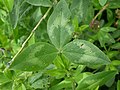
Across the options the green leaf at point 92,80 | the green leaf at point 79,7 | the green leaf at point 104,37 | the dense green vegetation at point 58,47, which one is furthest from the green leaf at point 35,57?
the green leaf at point 104,37

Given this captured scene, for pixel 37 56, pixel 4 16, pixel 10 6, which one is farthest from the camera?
pixel 4 16

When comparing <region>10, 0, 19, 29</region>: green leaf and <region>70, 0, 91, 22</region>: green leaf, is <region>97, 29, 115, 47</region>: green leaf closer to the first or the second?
<region>70, 0, 91, 22</region>: green leaf

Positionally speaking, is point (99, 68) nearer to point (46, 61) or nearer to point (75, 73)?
point (75, 73)

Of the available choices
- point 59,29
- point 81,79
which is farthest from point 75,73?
point 59,29

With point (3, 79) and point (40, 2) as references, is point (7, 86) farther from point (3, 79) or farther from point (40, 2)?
point (40, 2)

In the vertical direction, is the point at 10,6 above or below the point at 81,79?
above

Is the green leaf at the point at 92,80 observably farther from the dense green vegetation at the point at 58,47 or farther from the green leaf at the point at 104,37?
the green leaf at the point at 104,37

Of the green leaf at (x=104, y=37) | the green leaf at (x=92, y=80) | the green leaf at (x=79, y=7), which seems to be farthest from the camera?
the green leaf at (x=104, y=37)
